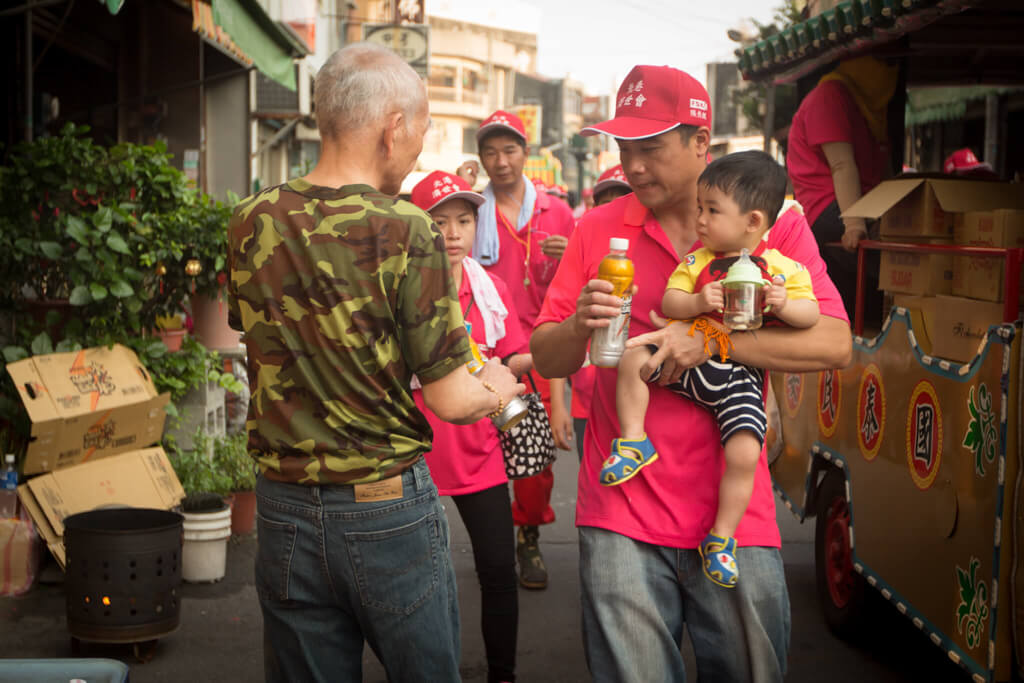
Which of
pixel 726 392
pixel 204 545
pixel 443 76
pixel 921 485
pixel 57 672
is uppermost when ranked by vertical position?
pixel 443 76

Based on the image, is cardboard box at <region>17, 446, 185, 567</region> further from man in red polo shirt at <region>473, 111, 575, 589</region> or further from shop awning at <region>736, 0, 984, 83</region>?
shop awning at <region>736, 0, 984, 83</region>

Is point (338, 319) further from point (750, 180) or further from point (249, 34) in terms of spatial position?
point (249, 34)

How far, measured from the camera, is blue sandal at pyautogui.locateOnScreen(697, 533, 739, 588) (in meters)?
2.76

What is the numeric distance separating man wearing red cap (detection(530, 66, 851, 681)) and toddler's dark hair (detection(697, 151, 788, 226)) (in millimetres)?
154

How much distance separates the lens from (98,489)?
5.82m

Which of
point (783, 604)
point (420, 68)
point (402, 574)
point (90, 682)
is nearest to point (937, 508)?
point (783, 604)

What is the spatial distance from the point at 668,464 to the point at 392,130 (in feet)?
3.74

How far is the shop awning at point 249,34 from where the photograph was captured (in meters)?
7.49

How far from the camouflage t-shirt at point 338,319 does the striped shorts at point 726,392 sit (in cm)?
68

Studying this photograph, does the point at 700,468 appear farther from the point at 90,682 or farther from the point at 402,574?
the point at 90,682

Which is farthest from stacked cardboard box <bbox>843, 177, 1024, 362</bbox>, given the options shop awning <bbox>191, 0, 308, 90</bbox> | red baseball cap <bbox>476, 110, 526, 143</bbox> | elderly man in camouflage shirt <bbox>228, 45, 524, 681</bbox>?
shop awning <bbox>191, 0, 308, 90</bbox>

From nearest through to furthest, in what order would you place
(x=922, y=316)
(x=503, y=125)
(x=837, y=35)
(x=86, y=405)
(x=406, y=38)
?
(x=922, y=316) → (x=837, y=35) → (x=86, y=405) → (x=503, y=125) → (x=406, y=38)

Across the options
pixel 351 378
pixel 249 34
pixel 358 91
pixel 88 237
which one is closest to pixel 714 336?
pixel 351 378

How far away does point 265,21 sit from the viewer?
9094mm
